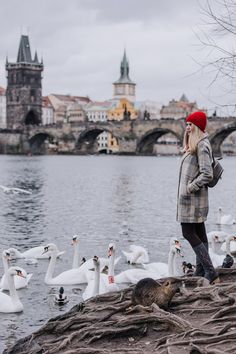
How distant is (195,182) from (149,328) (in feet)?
5.04

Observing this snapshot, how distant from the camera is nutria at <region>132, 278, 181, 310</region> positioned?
651 centimetres

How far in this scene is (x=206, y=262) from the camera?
7113mm

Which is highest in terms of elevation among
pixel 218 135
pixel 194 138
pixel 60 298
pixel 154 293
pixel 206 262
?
pixel 218 135

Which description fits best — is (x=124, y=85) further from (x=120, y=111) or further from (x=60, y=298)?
(x=60, y=298)

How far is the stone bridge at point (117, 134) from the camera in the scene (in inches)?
3533

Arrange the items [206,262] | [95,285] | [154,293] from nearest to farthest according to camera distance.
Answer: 1. [154,293]
2. [206,262]
3. [95,285]

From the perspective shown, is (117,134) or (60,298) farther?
(117,134)

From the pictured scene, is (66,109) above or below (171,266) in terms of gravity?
above

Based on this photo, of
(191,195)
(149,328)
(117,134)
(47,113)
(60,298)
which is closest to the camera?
(149,328)

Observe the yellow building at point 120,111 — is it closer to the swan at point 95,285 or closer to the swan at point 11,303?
the swan at point 95,285

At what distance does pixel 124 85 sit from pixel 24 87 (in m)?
50.7

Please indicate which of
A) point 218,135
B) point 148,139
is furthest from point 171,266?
point 148,139

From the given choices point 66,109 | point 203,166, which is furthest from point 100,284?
point 66,109

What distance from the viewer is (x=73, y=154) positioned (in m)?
113
